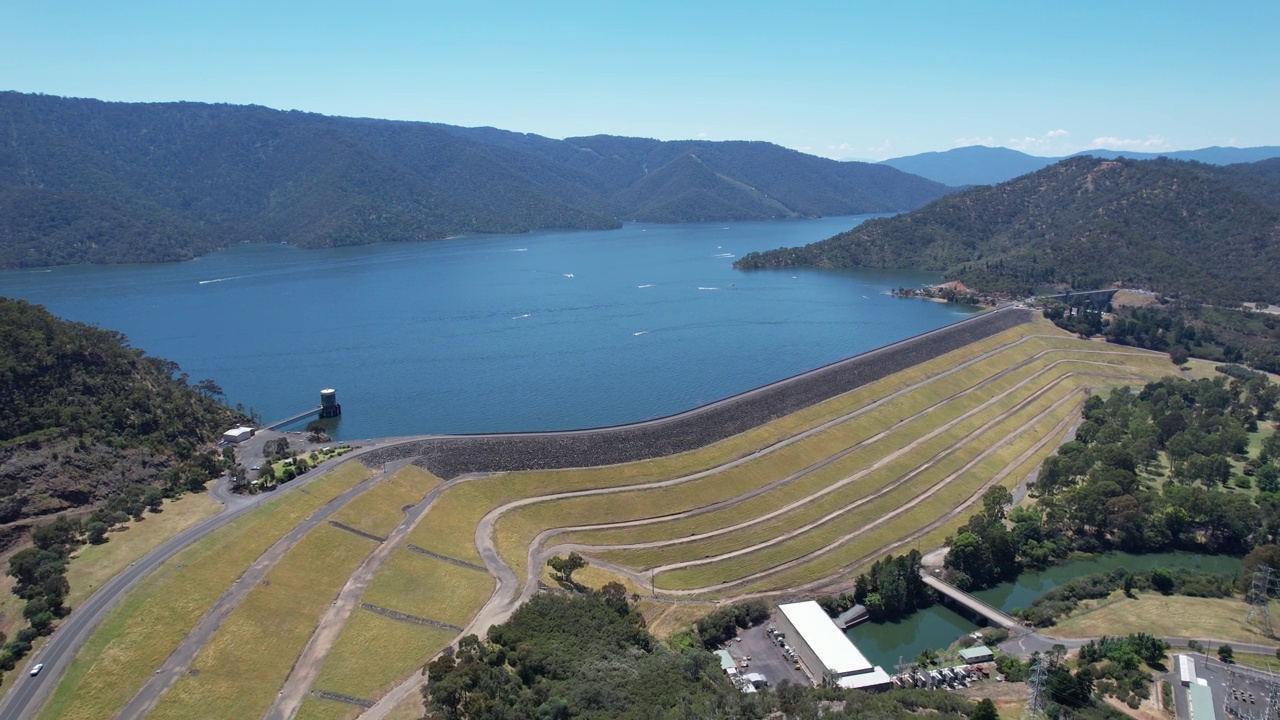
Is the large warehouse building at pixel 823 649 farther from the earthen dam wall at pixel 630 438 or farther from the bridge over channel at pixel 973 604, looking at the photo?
the earthen dam wall at pixel 630 438

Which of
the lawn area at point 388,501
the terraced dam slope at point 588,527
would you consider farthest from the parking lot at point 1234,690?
the lawn area at point 388,501

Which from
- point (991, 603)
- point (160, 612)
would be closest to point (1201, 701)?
point (991, 603)

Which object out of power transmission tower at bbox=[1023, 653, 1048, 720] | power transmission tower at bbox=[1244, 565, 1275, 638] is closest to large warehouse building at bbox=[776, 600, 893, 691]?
power transmission tower at bbox=[1023, 653, 1048, 720]

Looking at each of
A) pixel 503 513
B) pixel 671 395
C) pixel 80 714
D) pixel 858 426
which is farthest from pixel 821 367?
pixel 80 714

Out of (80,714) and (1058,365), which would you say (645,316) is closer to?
(1058,365)

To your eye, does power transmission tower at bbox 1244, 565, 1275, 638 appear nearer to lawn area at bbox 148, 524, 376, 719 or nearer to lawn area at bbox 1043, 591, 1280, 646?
lawn area at bbox 1043, 591, 1280, 646

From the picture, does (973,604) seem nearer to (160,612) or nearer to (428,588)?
(428,588)

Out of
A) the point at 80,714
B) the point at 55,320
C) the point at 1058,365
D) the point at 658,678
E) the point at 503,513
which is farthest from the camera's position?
the point at 1058,365
